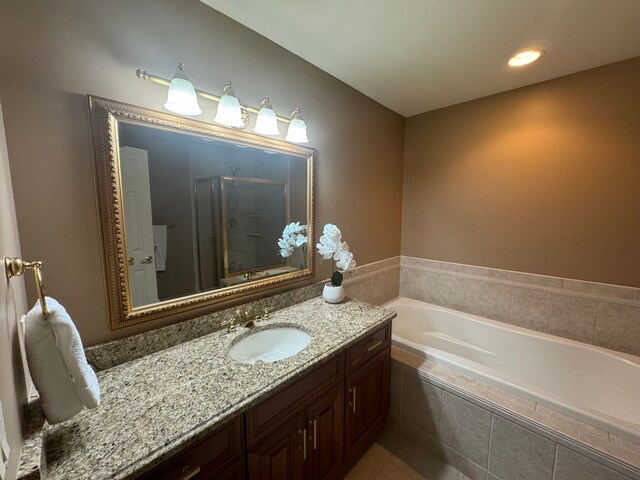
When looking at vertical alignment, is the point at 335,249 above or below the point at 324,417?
above

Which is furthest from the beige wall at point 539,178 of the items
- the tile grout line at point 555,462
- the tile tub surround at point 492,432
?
the tile grout line at point 555,462

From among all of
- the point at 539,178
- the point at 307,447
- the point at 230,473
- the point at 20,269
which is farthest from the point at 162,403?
the point at 539,178

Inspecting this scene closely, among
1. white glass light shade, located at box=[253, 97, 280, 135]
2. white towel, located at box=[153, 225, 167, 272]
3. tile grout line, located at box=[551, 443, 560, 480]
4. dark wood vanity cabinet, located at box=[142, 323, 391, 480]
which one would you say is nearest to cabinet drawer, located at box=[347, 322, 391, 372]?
dark wood vanity cabinet, located at box=[142, 323, 391, 480]

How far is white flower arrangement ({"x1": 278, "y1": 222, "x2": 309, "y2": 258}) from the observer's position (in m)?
1.63

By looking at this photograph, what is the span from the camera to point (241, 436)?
2.79ft

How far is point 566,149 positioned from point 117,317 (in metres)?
2.79

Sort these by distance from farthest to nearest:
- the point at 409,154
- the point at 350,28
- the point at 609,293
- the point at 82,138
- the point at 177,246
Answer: the point at 409,154 → the point at 609,293 → the point at 350,28 → the point at 177,246 → the point at 82,138

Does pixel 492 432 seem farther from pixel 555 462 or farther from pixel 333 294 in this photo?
pixel 333 294

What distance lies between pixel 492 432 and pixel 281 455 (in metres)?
1.12

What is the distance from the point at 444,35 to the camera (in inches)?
54.3

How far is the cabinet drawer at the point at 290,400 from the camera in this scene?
89cm

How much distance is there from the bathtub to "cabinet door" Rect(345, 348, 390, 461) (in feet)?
1.13

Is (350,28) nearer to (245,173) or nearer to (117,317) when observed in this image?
(245,173)

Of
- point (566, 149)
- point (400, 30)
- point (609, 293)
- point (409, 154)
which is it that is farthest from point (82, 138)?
point (609, 293)
